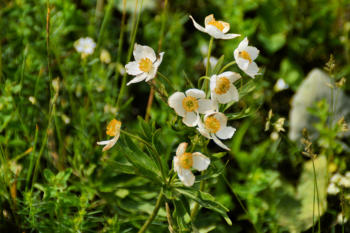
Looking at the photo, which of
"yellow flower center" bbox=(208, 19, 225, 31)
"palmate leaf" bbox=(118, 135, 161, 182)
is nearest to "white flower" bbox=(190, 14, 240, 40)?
"yellow flower center" bbox=(208, 19, 225, 31)

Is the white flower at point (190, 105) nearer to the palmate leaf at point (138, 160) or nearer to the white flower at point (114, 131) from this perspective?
the white flower at point (114, 131)

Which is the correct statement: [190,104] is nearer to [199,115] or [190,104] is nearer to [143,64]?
[199,115]

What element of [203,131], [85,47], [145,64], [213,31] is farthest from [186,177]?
[85,47]

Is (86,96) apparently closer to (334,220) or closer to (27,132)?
(27,132)

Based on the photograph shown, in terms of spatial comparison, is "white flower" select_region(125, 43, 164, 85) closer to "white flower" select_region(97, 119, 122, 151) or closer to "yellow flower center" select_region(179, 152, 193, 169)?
"white flower" select_region(97, 119, 122, 151)

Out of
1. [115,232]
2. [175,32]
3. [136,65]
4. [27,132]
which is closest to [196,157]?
[136,65]

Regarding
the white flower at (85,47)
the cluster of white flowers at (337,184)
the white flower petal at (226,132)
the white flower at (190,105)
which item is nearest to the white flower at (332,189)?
the cluster of white flowers at (337,184)
